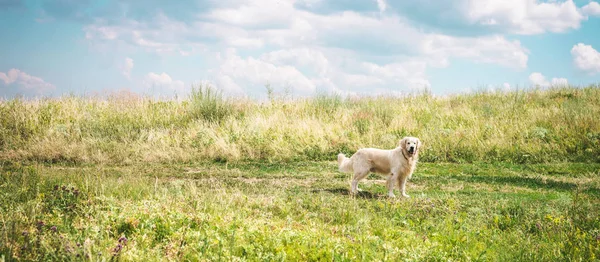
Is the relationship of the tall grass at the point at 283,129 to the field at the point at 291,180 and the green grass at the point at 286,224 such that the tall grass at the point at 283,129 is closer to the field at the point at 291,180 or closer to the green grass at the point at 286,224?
the field at the point at 291,180

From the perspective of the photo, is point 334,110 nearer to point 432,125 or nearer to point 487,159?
point 432,125

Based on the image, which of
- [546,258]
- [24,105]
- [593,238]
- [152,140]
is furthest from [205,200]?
[24,105]

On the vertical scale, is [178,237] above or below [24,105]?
below

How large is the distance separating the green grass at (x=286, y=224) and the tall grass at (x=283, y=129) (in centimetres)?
404

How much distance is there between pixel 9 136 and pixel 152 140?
479 cm

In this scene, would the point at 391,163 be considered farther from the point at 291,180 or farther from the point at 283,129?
the point at 283,129

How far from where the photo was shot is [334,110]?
18.4m

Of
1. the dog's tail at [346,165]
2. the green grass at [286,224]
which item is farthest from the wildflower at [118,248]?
the dog's tail at [346,165]

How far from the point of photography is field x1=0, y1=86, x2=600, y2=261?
497 cm

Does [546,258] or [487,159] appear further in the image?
[487,159]

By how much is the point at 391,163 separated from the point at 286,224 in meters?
3.46

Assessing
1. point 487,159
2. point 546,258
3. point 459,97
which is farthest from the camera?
point 459,97

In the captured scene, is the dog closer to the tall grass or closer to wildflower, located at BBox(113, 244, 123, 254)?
the tall grass

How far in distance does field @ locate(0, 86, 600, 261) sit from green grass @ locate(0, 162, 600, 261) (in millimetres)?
27
